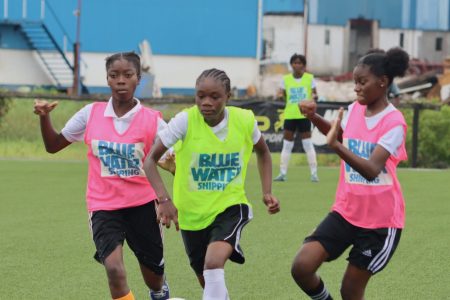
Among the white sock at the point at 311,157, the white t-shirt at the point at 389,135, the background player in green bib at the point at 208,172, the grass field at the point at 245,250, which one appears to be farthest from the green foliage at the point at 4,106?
the white t-shirt at the point at 389,135

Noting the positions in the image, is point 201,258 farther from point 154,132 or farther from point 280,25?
point 280,25

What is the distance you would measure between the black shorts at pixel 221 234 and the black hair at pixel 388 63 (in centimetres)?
114

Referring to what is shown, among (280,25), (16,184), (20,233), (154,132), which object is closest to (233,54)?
(280,25)

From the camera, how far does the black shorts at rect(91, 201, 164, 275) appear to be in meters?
6.43

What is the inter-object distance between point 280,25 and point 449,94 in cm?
1422

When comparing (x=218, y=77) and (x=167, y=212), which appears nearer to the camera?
(x=167, y=212)

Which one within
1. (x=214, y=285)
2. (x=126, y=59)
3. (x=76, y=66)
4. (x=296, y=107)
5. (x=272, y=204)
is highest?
(x=76, y=66)

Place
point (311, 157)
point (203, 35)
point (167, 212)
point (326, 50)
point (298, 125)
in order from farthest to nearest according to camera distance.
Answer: point (326, 50) < point (203, 35) < point (298, 125) < point (311, 157) < point (167, 212)

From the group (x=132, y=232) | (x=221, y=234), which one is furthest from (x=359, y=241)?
(x=132, y=232)

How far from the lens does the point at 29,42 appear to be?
4059 centimetres

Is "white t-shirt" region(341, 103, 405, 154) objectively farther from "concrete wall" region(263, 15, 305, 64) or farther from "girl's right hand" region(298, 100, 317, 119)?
"concrete wall" region(263, 15, 305, 64)

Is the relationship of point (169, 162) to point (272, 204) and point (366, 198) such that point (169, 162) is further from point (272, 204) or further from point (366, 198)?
point (366, 198)

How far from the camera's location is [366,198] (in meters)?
6.09

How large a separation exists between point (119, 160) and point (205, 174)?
0.59 metres
